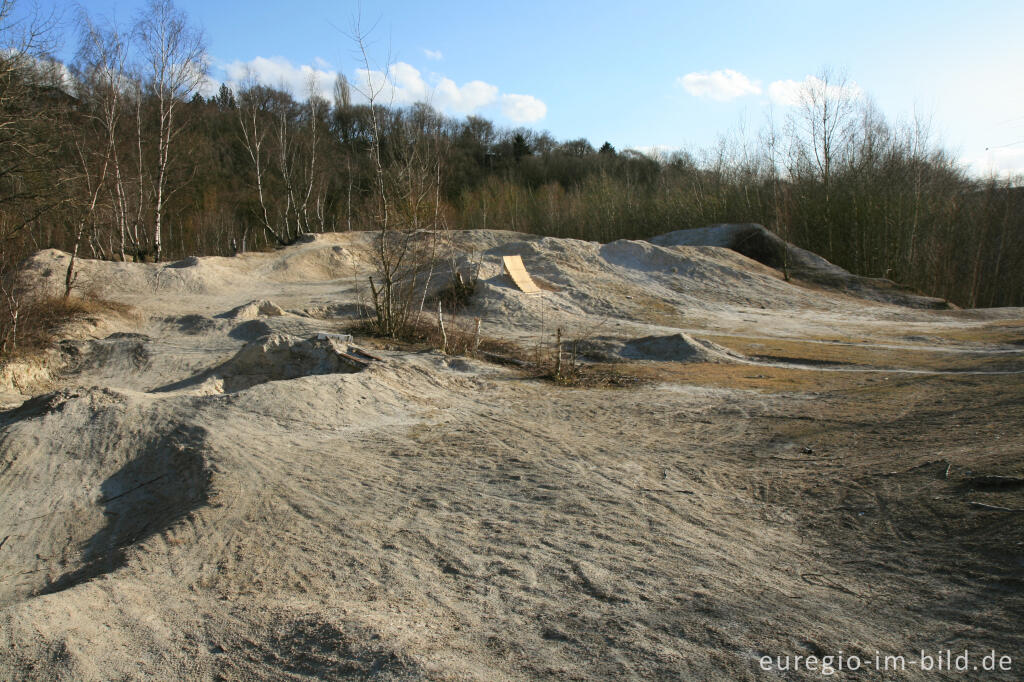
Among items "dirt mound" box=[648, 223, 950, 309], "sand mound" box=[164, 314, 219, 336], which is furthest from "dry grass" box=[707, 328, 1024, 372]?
"sand mound" box=[164, 314, 219, 336]

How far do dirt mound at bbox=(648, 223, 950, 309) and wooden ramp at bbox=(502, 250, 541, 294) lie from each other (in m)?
8.13

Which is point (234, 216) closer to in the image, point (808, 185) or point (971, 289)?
point (808, 185)

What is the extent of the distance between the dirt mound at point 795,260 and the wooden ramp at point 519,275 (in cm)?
813

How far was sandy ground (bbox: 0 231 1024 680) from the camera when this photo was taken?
3.04 metres

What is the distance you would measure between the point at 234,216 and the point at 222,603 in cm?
3706

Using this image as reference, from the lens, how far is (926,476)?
489cm

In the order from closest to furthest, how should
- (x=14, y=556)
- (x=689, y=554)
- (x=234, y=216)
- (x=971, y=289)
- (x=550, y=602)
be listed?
1. (x=550, y=602)
2. (x=689, y=554)
3. (x=14, y=556)
4. (x=971, y=289)
5. (x=234, y=216)

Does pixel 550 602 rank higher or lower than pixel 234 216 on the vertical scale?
lower

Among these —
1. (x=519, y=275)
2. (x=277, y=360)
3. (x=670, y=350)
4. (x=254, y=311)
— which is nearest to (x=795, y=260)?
(x=519, y=275)

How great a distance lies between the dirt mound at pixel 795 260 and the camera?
18609 millimetres

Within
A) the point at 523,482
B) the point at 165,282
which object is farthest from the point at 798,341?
the point at 165,282

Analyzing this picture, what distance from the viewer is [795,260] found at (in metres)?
20.8

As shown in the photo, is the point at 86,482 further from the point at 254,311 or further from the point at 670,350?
the point at 254,311

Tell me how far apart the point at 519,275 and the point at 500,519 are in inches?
475
